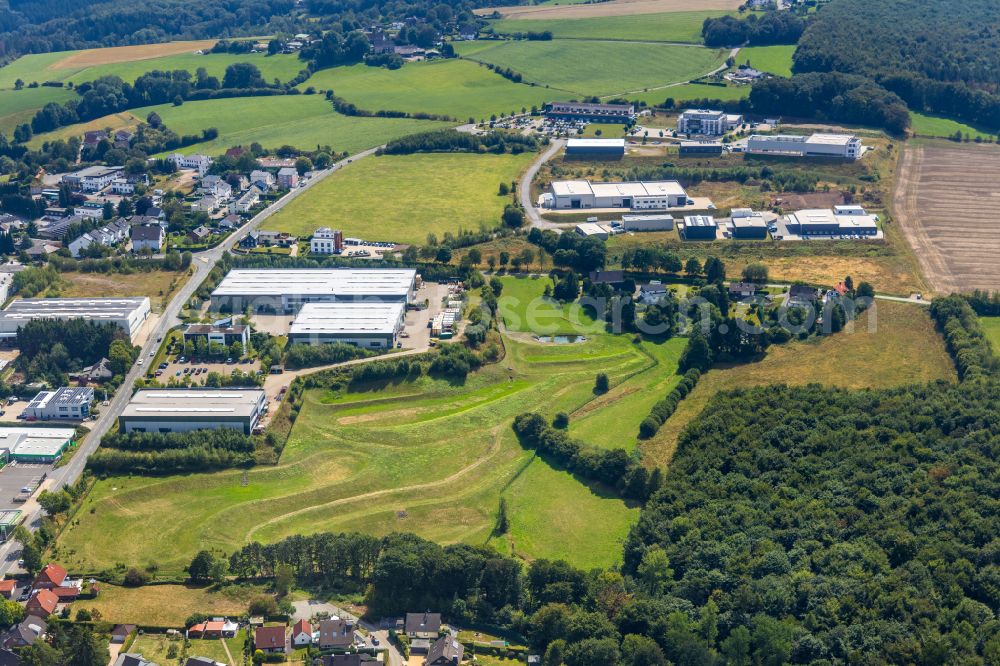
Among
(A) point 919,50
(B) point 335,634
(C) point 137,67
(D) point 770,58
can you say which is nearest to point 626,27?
(D) point 770,58

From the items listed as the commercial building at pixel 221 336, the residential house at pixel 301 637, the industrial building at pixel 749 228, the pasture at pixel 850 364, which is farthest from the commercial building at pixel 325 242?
the residential house at pixel 301 637

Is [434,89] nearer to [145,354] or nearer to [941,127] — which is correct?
[941,127]

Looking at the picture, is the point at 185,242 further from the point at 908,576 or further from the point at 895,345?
the point at 908,576

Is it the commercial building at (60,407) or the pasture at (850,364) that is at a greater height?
the pasture at (850,364)

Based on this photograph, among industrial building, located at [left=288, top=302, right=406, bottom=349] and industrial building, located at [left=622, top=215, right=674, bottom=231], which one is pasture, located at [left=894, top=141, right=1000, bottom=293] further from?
industrial building, located at [left=288, top=302, right=406, bottom=349]

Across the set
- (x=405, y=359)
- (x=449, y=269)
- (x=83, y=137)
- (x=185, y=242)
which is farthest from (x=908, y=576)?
(x=83, y=137)

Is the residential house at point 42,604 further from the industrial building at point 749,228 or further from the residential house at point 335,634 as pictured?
the industrial building at point 749,228
